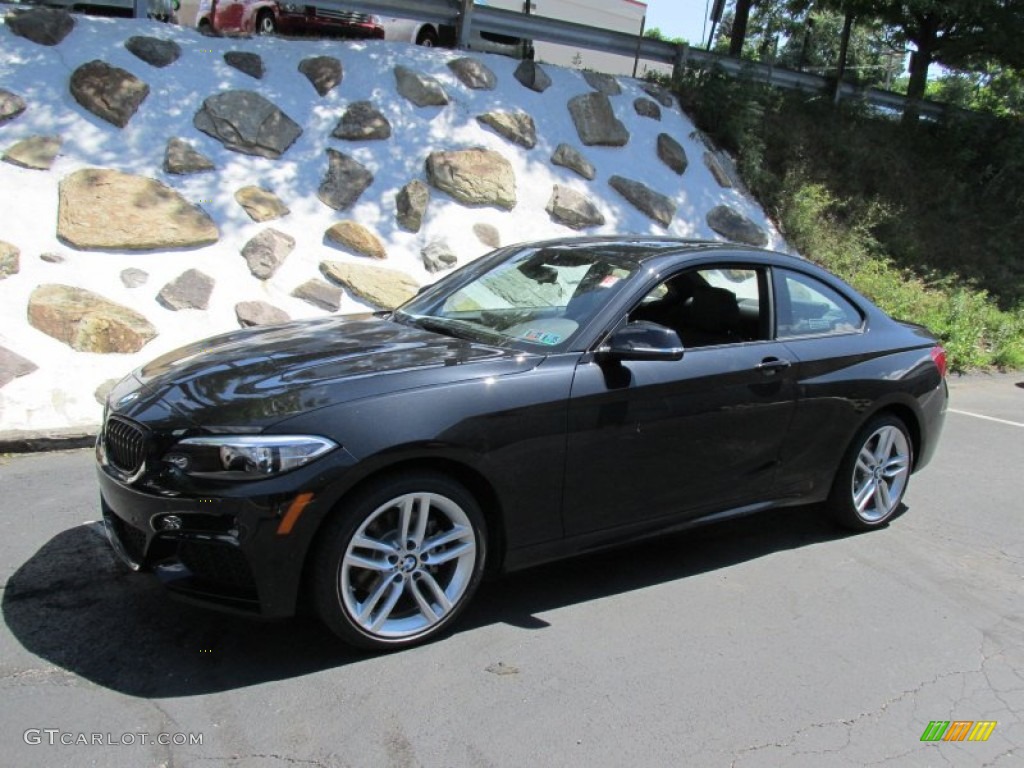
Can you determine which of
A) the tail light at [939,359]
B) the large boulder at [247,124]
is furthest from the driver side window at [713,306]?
the large boulder at [247,124]

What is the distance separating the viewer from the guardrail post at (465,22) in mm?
10727

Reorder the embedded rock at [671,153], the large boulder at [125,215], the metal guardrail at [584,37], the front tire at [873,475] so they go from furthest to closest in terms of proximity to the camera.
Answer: the embedded rock at [671,153] → the metal guardrail at [584,37] → the large boulder at [125,215] → the front tire at [873,475]

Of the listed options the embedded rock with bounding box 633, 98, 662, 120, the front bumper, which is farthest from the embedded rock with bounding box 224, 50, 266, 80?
the front bumper

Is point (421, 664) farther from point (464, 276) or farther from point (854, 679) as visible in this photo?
point (464, 276)

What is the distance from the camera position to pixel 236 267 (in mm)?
7730

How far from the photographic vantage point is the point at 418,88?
9.84 meters

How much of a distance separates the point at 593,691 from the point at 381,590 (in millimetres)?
857

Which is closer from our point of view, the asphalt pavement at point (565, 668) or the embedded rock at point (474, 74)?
the asphalt pavement at point (565, 668)

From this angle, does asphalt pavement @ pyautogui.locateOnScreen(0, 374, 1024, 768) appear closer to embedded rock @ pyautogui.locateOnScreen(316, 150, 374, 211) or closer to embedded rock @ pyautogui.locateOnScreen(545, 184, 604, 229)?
embedded rock @ pyautogui.locateOnScreen(316, 150, 374, 211)

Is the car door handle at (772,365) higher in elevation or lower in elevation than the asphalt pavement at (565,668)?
higher

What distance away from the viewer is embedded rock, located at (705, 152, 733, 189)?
453 inches

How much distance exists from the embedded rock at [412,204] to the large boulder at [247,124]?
46.7 inches

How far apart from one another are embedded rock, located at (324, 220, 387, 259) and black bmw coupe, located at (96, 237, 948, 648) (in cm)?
365

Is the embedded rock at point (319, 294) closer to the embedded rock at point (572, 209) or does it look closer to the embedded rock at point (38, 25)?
the embedded rock at point (572, 209)
